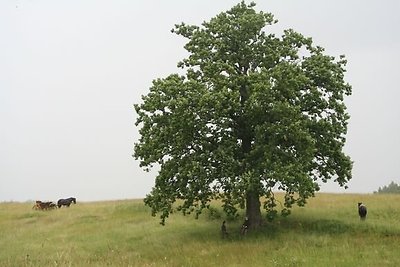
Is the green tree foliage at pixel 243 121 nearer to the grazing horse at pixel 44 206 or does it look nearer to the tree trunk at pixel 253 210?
the tree trunk at pixel 253 210

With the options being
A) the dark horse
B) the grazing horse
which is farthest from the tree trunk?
the dark horse

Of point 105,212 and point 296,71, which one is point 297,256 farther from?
point 105,212

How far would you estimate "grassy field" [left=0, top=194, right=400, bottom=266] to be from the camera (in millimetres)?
25500

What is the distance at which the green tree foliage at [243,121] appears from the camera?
30.5 meters

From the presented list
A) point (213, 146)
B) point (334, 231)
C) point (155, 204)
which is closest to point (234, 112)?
point (213, 146)

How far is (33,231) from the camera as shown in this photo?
40062mm

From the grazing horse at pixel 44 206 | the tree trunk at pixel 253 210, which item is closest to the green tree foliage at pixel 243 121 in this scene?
the tree trunk at pixel 253 210

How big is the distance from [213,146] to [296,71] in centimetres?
734

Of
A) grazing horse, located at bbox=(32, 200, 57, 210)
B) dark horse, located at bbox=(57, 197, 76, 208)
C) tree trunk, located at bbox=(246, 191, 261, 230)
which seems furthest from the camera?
dark horse, located at bbox=(57, 197, 76, 208)

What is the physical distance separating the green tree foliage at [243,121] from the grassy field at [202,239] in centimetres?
236

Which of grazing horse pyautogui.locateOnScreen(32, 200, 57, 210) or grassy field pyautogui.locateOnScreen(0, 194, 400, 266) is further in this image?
grazing horse pyautogui.locateOnScreen(32, 200, 57, 210)

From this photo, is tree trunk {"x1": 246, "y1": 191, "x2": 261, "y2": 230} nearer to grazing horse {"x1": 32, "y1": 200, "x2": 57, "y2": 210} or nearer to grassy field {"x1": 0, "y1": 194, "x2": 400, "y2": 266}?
grassy field {"x1": 0, "y1": 194, "x2": 400, "y2": 266}

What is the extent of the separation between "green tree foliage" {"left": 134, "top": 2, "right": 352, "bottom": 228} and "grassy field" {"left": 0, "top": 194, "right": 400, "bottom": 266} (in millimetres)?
2359

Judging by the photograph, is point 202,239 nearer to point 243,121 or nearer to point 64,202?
point 243,121
